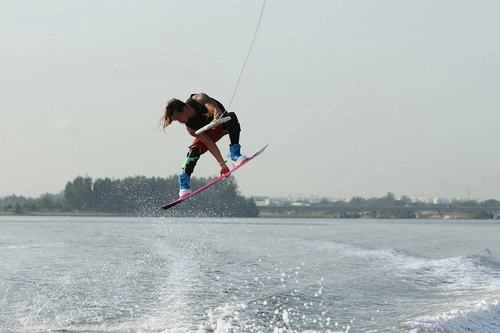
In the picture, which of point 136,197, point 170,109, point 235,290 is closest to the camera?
point 170,109

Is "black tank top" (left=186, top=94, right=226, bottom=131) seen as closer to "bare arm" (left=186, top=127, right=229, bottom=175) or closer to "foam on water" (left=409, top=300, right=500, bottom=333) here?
"bare arm" (left=186, top=127, right=229, bottom=175)

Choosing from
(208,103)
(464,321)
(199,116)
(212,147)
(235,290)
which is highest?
(208,103)

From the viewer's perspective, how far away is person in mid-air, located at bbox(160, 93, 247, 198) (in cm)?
1355

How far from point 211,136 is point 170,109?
4.08ft

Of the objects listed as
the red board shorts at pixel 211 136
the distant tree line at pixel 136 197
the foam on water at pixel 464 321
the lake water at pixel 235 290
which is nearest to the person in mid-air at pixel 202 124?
the red board shorts at pixel 211 136

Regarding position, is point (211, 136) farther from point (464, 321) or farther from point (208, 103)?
point (464, 321)

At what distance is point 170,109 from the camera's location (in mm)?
13492

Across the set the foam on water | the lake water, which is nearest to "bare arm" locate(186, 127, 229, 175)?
the lake water

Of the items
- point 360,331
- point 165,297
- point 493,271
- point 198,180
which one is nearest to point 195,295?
point 165,297

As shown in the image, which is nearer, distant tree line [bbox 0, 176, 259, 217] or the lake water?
the lake water

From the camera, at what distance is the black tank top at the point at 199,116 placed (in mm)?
13852

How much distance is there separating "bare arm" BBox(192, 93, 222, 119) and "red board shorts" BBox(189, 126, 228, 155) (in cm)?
54

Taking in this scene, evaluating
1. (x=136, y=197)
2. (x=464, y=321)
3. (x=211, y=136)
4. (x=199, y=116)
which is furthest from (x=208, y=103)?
(x=136, y=197)

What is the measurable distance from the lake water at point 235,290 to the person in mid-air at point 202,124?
3.10 m
